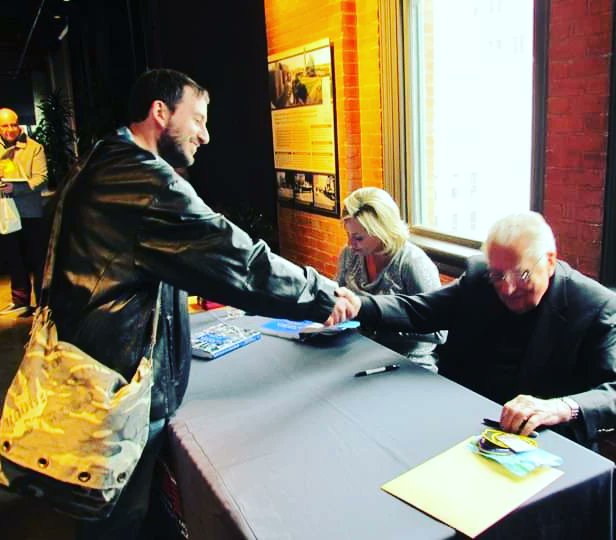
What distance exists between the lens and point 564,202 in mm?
2482

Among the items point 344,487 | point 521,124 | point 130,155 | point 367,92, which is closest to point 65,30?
point 367,92

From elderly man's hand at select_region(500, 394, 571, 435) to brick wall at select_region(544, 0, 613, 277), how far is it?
1.17 metres

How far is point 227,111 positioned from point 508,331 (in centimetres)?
348

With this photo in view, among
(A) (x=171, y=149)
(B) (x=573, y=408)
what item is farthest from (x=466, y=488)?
(A) (x=171, y=149)

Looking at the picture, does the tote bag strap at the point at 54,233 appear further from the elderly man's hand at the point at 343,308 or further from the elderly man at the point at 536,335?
the elderly man at the point at 536,335

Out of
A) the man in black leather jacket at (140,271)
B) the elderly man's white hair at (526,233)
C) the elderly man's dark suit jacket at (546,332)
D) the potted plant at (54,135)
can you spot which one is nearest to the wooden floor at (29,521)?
the man in black leather jacket at (140,271)

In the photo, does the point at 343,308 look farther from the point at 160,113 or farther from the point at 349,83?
the point at 349,83

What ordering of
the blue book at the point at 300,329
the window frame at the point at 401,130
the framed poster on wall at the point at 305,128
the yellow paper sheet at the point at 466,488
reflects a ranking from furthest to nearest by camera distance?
the framed poster on wall at the point at 305,128 < the window frame at the point at 401,130 < the blue book at the point at 300,329 < the yellow paper sheet at the point at 466,488

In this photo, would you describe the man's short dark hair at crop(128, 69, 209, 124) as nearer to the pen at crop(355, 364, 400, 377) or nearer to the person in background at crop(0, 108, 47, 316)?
the pen at crop(355, 364, 400, 377)

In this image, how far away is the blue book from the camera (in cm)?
204

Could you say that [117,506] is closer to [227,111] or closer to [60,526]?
[60,526]

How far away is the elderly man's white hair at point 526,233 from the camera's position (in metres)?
1.66

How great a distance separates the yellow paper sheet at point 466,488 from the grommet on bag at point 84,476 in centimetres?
62

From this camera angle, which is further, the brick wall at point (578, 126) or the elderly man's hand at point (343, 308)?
the brick wall at point (578, 126)
